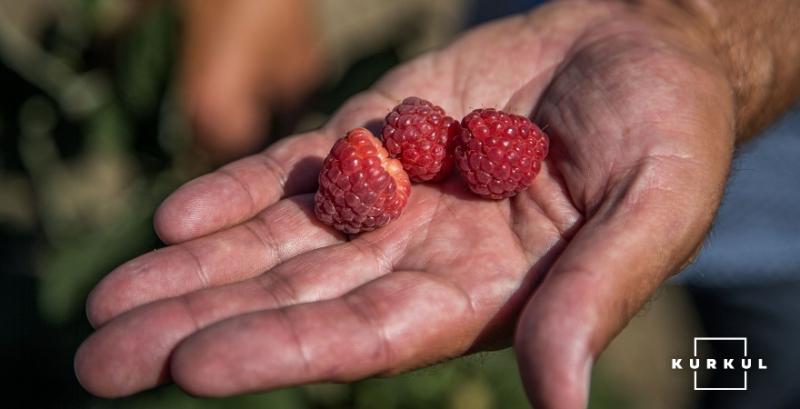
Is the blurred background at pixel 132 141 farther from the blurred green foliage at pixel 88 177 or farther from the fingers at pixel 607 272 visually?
the fingers at pixel 607 272

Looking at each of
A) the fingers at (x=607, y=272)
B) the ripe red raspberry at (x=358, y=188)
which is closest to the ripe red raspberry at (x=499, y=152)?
the ripe red raspberry at (x=358, y=188)

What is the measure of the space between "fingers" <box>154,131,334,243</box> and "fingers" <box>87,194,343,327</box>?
0.15 ft

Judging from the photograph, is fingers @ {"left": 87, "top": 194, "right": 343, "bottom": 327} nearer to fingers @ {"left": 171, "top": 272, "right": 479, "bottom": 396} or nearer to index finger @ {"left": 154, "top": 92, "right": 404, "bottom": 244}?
index finger @ {"left": 154, "top": 92, "right": 404, "bottom": 244}

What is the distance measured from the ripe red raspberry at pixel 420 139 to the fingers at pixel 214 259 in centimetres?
29

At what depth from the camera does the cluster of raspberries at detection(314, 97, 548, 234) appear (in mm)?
2223

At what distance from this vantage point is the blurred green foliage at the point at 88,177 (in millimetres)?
2740

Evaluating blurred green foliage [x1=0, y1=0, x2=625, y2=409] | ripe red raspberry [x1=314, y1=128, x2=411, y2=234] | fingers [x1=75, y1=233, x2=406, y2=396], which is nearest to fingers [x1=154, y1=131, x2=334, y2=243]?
ripe red raspberry [x1=314, y1=128, x2=411, y2=234]

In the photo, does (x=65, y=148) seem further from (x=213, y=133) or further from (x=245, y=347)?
(x=245, y=347)

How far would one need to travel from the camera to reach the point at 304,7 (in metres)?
4.05

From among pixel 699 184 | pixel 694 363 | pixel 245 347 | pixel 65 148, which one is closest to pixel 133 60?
pixel 65 148

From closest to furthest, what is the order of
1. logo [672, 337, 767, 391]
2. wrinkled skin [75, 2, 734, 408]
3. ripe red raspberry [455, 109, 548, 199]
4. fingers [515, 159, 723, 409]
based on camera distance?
fingers [515, 159, 723, 409] < wrinkled skin [75, 2, 734, 408] < ripe red raspberry [455, 109, 548, 199] < logo [672, 337, 767, 391]

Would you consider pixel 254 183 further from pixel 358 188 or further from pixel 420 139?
pixel 420 139

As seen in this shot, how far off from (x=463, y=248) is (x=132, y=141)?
1.59 m

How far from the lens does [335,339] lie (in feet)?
5.58
